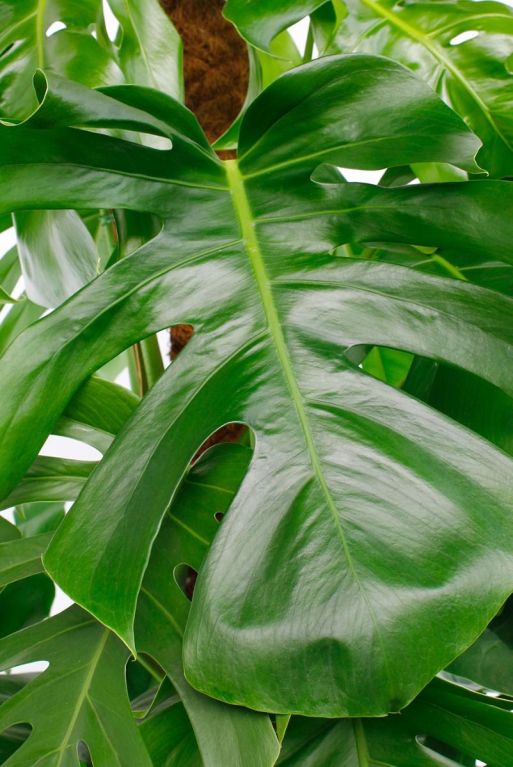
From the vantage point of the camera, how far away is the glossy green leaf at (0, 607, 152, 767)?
57cm

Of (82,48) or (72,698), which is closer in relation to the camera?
(72,698)

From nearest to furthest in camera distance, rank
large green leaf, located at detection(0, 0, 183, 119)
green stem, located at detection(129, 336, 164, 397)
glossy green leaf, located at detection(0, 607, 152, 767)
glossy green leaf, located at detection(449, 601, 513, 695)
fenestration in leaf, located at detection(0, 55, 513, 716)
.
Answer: fenestration in leaf, located at detection(0, 55, 513, 716) → glossy green leaf, located at detection(0, 607, 152, 767) → glossy green leaf, located at detection(449, 601, 513, 695) → large green leaf, located at detection(0, 0, 183, 119) → green stem, located at detection(129, 336, 164, 397)

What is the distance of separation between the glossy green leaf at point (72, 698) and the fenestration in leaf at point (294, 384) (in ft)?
0.45

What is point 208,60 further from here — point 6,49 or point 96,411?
point 96,411

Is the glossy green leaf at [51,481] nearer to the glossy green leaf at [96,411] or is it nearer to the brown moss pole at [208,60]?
the glossy green leaf at [96,411]

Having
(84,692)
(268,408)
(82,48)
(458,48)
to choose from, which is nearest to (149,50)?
(82,48)

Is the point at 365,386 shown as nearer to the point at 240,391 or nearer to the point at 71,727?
the point at 240,391

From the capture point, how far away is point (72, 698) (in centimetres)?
60

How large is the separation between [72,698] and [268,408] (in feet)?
0.86

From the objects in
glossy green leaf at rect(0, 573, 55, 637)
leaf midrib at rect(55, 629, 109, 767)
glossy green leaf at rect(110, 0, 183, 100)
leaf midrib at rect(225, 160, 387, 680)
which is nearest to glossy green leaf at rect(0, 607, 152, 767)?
leaf midrib at rect(55, 629, 109, 767)

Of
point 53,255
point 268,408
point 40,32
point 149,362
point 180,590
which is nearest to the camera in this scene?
point 268,408

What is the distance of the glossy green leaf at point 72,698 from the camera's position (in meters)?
0.57

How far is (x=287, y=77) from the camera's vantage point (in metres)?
0.63

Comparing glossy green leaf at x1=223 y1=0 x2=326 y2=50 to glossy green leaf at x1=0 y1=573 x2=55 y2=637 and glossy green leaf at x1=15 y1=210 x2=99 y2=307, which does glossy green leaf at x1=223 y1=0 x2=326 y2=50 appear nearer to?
glossy green leaf at x1=15 y1=210 x2=99 y2=307
